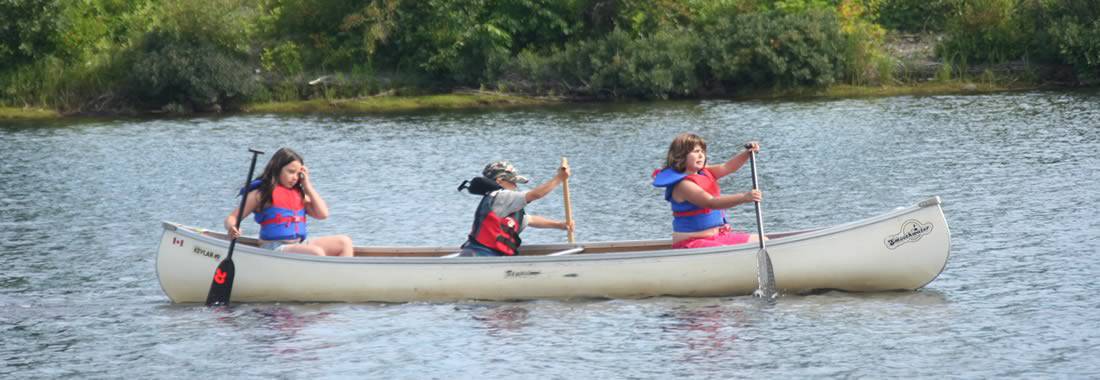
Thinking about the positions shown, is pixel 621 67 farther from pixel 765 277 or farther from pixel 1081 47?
pixel 765 277

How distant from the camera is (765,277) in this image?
1387 centimetres

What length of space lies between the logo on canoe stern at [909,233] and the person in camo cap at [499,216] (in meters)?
2.78

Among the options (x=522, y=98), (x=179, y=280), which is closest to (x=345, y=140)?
(x=522, y=98)

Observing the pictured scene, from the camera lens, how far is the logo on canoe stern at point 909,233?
44.9 feet

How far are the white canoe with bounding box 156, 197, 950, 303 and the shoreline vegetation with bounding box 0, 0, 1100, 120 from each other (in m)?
21.2

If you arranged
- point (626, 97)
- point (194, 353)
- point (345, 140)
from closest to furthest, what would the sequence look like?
1. point (194, 353)
2. point (345, 140)
3. point (626, 97)

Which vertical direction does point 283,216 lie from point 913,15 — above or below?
below

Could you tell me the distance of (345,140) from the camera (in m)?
30.0

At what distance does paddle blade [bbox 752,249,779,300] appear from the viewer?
1382 cm

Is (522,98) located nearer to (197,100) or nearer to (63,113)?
(197,100)

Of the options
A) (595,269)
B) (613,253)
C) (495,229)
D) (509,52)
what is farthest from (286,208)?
(509,52)

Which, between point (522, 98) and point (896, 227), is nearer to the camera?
point (896, 227)

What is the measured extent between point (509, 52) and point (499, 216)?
938 inches

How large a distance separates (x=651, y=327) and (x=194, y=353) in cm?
363
